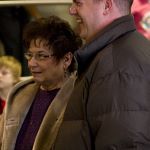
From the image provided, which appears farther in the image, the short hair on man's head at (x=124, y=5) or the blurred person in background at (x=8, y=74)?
the blurred person in background at (x=8, y=74)

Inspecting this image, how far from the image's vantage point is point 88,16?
150 centimetres

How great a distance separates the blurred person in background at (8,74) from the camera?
120 inches

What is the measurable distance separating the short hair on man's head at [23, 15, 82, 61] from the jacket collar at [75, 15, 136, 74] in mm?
553

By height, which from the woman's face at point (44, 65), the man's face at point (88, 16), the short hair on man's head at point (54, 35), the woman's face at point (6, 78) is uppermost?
the man's face at point (88, 16)

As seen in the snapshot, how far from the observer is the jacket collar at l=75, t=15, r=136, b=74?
145 cm

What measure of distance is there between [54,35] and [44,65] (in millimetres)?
140

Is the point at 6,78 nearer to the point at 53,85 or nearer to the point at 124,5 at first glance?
the point at 53,85

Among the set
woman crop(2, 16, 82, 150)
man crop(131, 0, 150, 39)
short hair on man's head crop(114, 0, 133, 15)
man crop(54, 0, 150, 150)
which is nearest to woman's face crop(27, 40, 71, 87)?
woman crop(2, 16, 82, 150)

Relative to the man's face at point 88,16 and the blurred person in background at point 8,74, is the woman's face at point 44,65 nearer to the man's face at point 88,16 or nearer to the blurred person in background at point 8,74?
the man's face at point 88,16

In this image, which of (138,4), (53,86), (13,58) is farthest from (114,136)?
(13,58)

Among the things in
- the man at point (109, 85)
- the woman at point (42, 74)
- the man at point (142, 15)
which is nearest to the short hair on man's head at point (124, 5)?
the man at point (109, 85)

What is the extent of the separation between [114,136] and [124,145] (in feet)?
0.13

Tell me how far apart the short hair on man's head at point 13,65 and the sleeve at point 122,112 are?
1.74 m

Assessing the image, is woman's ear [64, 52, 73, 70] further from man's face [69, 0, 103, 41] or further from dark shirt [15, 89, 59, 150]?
man's face [69, 0, 103, 41]
